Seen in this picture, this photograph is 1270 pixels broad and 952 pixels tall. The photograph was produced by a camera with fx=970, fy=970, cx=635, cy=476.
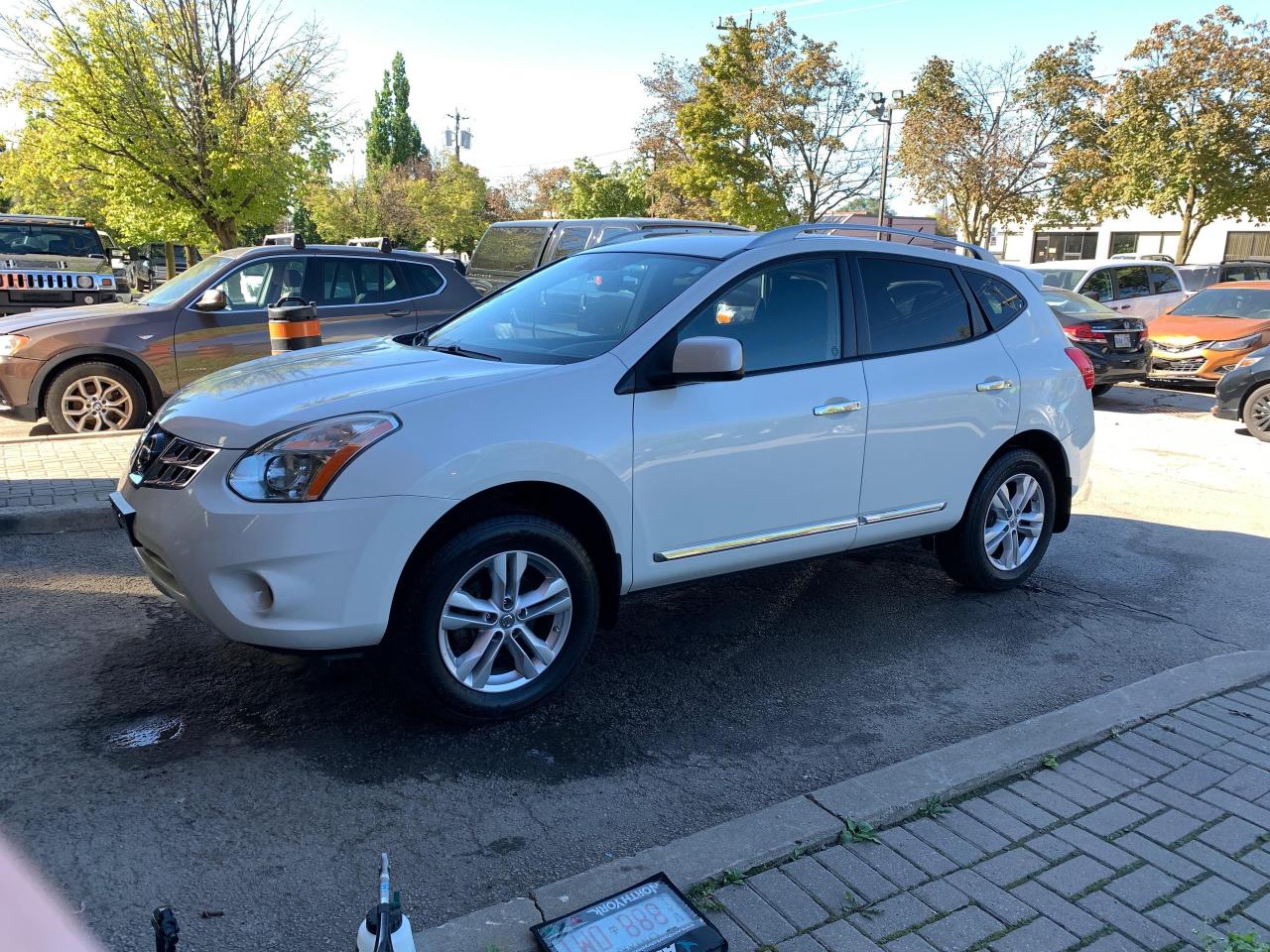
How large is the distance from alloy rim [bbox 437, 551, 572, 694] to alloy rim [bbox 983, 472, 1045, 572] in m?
2.62

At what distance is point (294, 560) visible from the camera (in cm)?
320

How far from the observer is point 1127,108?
95.0ft

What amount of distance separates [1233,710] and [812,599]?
1.98 m

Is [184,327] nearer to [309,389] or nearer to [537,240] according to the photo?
[537,240]

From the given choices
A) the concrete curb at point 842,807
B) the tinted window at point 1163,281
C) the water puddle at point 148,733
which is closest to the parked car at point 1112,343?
the tinted window at point 1163,281

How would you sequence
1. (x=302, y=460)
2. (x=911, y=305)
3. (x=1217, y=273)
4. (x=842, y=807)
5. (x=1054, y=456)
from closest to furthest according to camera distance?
(x=842, y=807) → (x=302, y=460) → (x=911, y=305) → (x=1054, y=456) → (x=1217, y=273)

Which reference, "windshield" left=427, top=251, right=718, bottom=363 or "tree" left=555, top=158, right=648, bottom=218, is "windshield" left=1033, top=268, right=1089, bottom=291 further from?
"tree" left=555, top=158, right=648, bottom=218

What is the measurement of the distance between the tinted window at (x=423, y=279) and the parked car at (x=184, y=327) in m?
0.02

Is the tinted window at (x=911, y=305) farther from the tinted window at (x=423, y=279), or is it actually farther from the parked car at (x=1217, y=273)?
the parked car at (x=1217, y=273)

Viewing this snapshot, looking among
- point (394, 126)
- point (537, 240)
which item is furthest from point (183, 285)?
point (394, 126)

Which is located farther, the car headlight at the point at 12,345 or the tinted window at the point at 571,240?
the tinted window at the point at 571,240

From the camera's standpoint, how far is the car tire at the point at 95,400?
8.31 meters

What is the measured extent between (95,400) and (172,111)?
35.7ft

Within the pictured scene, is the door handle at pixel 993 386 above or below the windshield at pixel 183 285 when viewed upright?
below
